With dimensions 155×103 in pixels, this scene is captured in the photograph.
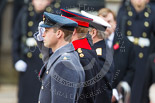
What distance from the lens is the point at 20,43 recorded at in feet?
24.6

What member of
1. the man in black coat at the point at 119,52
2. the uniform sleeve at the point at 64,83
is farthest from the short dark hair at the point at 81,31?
the man in black coat at the point at 119,52

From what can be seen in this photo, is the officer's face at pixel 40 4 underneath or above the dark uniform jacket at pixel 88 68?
above

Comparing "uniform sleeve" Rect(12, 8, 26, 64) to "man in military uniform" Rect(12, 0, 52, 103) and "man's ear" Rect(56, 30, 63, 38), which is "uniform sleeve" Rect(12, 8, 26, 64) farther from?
"man's ear" Rect(56, 30, 63, 38)

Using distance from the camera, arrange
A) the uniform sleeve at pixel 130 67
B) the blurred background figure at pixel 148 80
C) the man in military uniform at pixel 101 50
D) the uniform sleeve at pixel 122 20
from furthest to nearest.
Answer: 1. the uniform sleeve at pixel 122 20
2. the uniform sleeve at pixel 130 67
3. the blurred background figure at pixel 148 80
4. the man in military uniform at pixel 101 50

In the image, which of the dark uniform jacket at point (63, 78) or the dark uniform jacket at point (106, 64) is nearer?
the dark uniform jacket at point (63, 78)

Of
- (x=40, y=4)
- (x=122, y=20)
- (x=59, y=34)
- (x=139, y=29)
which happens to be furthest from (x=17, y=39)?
(x=59, y=34)

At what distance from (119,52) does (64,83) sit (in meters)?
2.34

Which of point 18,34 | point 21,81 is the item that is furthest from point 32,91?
point 18,34

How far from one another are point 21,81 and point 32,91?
18.8 inches

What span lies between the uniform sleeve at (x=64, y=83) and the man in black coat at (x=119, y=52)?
1858 mm

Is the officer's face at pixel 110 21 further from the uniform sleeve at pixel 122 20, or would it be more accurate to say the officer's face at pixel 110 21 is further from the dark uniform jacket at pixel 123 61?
the uniform sleeve at pixel 122 20

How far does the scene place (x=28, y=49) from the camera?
716 cm

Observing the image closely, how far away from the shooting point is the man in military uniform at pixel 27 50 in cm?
695

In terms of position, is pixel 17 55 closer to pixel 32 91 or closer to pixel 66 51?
pixel 32 91
